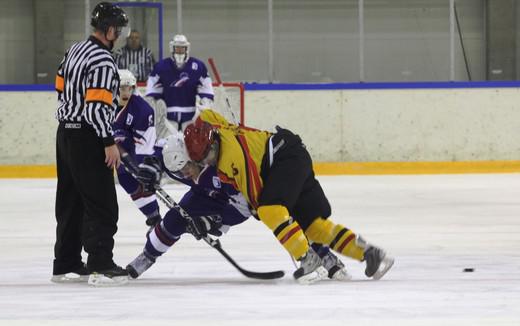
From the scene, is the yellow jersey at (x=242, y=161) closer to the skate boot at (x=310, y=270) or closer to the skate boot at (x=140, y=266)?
the skate boot at (x=310, y=270)

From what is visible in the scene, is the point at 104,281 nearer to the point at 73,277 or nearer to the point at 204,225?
the point at 73,277

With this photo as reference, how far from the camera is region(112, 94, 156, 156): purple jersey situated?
6285 mm

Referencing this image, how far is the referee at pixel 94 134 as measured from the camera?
4.54 meters

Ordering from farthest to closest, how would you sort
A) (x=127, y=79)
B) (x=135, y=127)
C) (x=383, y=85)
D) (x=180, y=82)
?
1. (x=383, y=85)
2. (x=180, y=82)
3. (x=135, y=127)
4. (x=127, y=79)

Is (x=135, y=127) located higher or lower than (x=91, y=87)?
lower

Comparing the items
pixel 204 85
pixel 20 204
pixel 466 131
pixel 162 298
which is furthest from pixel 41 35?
pixel 162 298

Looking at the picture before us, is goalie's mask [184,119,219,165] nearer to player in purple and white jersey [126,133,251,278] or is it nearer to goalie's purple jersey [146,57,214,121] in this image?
player in purple and white jersey [126,133,251,278]

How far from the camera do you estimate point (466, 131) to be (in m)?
11.2

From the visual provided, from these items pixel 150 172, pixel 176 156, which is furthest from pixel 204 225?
pixel 176 156

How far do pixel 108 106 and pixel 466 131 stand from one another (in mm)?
7097

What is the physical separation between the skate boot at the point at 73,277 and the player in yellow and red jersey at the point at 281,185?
777 mm

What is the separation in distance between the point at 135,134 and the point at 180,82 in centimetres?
320

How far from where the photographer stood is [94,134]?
4.61 metres

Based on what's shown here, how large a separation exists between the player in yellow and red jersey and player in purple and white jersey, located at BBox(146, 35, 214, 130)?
16.1 feet
